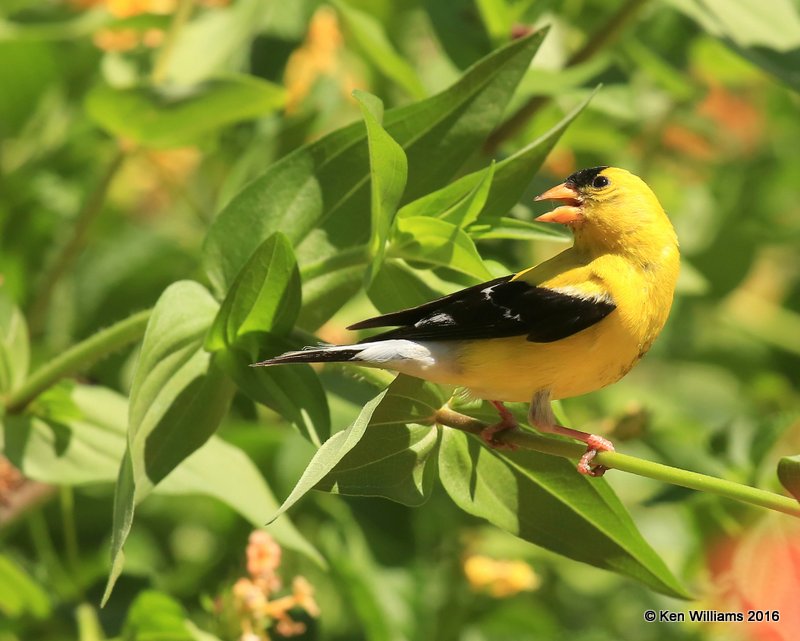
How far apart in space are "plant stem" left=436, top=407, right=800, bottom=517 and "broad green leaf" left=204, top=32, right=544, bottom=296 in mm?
310

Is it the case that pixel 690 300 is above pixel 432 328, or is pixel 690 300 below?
below

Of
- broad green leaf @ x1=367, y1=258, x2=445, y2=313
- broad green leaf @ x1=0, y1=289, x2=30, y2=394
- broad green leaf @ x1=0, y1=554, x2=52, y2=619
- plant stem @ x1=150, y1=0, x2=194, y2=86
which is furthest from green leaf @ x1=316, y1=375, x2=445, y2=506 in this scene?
plant stem @ x1=150, y1=0, x2=194, y2=86

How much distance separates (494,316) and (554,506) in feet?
0.78

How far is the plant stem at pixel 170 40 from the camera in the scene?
1881mm

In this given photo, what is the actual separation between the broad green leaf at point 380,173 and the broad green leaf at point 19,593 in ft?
2.17

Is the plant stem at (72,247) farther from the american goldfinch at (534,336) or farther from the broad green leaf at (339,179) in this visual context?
the american goldfinch at (534,336)

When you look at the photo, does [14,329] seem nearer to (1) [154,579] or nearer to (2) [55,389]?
(2) [55,389]

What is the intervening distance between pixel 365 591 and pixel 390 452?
629 millimetres

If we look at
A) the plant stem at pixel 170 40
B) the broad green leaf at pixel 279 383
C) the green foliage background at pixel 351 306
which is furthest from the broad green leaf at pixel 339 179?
the plant stem at pixel 170 40

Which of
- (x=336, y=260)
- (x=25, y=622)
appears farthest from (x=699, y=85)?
(x=25, y=622)

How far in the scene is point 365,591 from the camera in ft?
5.49

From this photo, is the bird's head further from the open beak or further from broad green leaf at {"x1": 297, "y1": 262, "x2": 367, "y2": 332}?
broad green leaf at {"x1": 297, "y1": 262, "x2": 367, "y2": 332}

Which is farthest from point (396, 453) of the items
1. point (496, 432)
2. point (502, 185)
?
point (502, 185)

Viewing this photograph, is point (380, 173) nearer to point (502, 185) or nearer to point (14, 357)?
point (502, 185)
